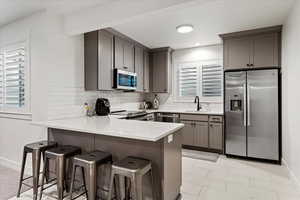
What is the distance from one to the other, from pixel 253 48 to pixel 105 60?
9.38 feet

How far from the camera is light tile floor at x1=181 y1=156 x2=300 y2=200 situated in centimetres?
220

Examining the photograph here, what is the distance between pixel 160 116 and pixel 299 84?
276 centimetres

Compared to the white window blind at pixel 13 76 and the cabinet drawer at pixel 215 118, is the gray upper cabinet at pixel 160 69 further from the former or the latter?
the white window blind at pixel 13 76

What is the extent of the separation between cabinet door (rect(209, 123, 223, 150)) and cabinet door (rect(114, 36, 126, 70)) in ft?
7.59

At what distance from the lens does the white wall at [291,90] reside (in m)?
2.33

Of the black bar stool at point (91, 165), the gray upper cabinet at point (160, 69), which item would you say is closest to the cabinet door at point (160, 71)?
the gray upper cabinet at point (160, 69)

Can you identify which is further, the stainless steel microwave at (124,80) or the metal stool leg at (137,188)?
the stainless steel microwave at (124,80)

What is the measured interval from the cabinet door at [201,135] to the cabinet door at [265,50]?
5.24 feet

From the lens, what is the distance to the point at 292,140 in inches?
101

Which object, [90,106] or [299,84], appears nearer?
[299,84]

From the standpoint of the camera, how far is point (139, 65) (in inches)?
168

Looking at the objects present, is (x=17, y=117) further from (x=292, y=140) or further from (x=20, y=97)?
(x=292, y=140)

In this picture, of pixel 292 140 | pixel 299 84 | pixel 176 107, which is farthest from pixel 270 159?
pixel 176 107

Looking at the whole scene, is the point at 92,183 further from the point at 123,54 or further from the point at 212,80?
the point at 212,80
